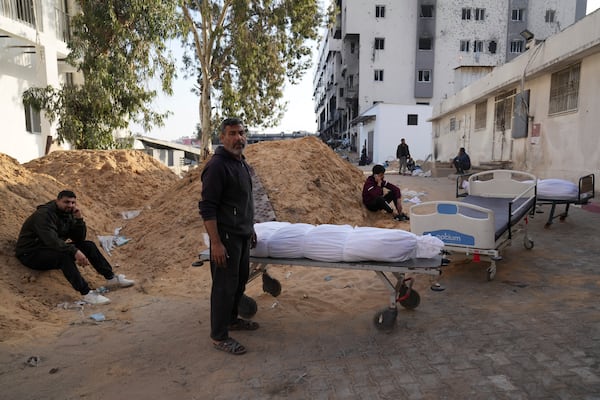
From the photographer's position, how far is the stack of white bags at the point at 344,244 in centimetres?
353

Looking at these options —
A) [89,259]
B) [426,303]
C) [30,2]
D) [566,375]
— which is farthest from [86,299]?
[30,2]

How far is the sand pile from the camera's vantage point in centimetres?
466

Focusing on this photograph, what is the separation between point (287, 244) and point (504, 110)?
15.5 metres

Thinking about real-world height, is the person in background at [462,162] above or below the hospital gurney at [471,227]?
above

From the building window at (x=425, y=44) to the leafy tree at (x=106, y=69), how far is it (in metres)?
28.0

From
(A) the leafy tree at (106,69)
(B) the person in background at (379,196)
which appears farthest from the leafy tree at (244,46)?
(B) the person in background at (379,196)

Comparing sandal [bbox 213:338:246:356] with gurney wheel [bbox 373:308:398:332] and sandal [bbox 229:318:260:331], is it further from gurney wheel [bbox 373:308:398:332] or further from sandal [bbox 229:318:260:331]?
gurney wheel [bbox 373:308:398:332]

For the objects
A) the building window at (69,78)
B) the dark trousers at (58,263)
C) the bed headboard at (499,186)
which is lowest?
the dark trousers at (58,263)

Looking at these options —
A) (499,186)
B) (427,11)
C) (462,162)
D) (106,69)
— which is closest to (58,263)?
(499,186)

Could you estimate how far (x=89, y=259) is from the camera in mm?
5188

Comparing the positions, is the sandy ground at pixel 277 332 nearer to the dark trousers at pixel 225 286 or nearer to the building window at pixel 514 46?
the dark trousers at pixel 225 286

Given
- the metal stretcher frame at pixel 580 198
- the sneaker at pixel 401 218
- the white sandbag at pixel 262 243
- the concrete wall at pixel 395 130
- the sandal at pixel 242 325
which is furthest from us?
the concrete wall at pixel 395 130

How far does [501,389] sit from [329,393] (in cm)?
113

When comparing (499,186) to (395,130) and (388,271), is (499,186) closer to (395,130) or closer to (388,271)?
(388,271)
